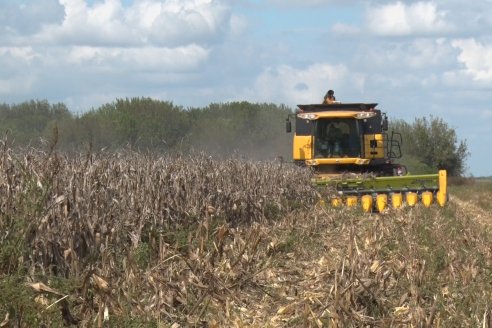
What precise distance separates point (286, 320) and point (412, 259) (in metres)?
2.16

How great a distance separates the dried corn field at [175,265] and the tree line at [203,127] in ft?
50.3

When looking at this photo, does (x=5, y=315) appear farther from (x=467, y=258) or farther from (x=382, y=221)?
(x=382, y=221)

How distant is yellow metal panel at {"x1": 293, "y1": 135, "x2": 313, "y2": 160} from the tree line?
5221 millimetres

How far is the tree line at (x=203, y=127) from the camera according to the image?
96.7 feet

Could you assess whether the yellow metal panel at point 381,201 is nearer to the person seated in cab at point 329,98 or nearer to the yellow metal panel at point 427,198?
the yellow metal panel at point 427,198

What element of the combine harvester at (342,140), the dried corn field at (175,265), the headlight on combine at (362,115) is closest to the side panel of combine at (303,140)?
the combine harvester at (342,140)

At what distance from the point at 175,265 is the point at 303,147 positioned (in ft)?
42.2

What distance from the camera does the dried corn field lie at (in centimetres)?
604

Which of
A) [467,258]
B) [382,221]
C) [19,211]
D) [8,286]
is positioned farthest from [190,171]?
[8,286]

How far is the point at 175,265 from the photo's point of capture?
758 cm

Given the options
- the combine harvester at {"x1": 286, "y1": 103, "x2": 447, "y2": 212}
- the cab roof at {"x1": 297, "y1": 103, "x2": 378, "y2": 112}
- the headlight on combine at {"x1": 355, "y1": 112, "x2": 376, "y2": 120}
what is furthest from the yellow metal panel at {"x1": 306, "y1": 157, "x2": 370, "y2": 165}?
the cab roof at {"x1": 297, "y1": 103, "x2": 378, "y2": 112}

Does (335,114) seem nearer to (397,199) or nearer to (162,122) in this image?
(397,199)

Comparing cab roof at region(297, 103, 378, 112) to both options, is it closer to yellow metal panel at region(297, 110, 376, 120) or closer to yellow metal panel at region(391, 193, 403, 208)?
yellow metal panel at region(297, 110, 376, 120)

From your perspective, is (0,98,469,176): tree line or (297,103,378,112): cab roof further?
(0,98,469,176): tree line
